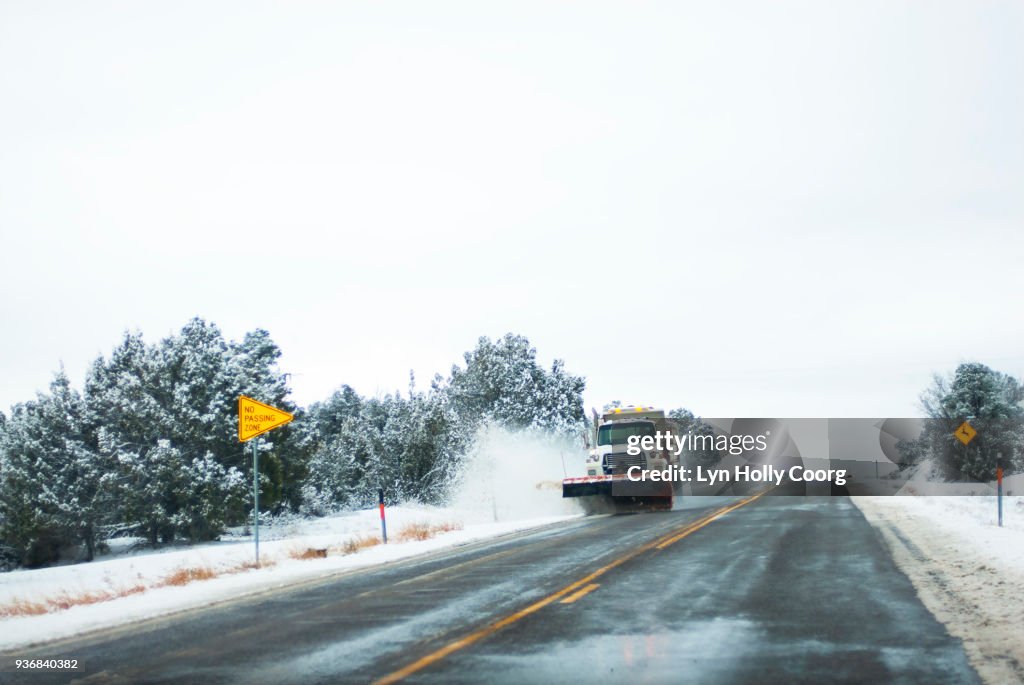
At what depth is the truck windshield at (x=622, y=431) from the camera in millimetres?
32062

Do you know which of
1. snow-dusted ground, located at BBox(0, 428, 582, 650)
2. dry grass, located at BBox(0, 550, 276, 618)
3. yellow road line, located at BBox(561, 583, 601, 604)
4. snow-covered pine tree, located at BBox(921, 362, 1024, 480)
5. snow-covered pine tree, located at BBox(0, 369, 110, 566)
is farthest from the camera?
snow-covered pine tree, located at BBox(921, 362, 1024, 480)

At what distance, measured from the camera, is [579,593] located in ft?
41.0

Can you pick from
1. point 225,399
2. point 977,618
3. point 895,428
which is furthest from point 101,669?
point 895,428

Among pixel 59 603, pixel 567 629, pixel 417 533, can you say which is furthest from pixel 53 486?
pixel 567 629

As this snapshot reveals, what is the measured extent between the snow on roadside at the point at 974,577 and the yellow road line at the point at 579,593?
4.30 metres

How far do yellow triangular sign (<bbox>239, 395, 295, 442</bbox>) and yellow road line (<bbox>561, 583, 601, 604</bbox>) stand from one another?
8.02 m

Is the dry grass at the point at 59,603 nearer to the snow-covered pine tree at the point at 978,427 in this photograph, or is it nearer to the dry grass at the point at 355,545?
the dry grass at the point at 355,545

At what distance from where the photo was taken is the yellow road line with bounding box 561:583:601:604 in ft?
39.0

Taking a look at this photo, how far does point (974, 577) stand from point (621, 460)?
62.3 feet

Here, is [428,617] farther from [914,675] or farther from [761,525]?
[761,525]

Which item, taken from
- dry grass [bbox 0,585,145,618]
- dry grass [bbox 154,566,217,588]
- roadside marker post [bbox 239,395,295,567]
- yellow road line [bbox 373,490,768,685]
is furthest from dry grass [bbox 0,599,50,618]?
yellow road line [bbox 373,490,768,685]

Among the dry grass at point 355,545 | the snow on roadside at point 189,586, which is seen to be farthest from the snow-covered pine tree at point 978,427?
the dry grass at point 355,545

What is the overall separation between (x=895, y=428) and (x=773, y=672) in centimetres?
6905

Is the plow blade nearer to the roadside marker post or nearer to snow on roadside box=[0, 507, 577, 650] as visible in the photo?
snow on roadside box=[0, 507, 577, 650]
